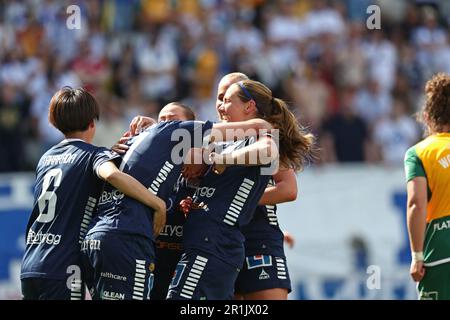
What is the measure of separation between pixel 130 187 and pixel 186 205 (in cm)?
68

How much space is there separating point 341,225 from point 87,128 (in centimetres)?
847

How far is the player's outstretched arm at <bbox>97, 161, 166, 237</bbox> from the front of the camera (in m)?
5.79

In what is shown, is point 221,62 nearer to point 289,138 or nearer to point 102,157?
point 289,138

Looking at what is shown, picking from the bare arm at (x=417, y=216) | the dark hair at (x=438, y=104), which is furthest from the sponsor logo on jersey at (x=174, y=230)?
the dark hair at (x=438, y=104)

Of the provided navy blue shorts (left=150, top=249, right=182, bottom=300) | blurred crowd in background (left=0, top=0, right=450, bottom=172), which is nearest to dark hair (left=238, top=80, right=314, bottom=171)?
navy blue shorts (left=150, top=249, right=182, bottom=300)

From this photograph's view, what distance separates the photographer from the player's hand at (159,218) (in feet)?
19.4

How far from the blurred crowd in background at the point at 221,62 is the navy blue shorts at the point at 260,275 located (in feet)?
24.6

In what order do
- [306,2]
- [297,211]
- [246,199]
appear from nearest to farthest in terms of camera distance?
1. [246,199]
2. [297,211]
3. [306,2]

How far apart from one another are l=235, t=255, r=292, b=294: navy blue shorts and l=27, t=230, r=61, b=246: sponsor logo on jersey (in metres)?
1.52

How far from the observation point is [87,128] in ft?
20.5

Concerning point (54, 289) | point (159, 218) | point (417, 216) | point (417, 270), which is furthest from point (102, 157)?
point (417, 270)
